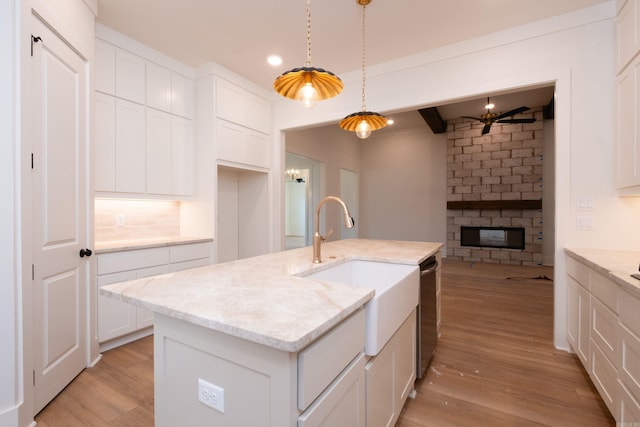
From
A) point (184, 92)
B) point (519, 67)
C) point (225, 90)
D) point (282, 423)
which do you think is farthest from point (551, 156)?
point (282, 423)

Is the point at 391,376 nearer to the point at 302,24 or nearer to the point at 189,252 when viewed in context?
the point at 189,252

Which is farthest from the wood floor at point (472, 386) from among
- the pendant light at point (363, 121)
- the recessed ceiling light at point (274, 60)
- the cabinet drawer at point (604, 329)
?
the recessed ceiling light at point (274, 60)

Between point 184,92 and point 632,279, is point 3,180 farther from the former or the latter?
point 632,279

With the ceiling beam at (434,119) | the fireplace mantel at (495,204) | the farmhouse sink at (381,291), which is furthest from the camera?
the fireplace mantel at (495,204)

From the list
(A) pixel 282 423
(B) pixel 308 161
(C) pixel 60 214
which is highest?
(B) pixel 308 161

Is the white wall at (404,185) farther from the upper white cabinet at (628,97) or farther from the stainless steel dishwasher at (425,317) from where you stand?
the stainless steel dishwasher at (425,317)

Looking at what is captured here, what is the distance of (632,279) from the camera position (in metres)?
1.39

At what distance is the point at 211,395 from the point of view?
93 cm

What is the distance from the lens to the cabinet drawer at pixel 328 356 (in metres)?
0.80

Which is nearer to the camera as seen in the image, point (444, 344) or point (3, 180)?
point (3, 180)

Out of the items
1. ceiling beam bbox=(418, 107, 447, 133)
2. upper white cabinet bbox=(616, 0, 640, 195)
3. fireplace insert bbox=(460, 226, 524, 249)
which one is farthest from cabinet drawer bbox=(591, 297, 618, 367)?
fireplace insert bbox=(460, 226, 524, 249)

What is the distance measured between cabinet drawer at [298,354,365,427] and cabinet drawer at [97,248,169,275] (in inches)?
92.7

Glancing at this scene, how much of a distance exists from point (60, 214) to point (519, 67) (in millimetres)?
3892

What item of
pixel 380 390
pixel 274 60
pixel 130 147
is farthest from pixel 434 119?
pixel 380 390
